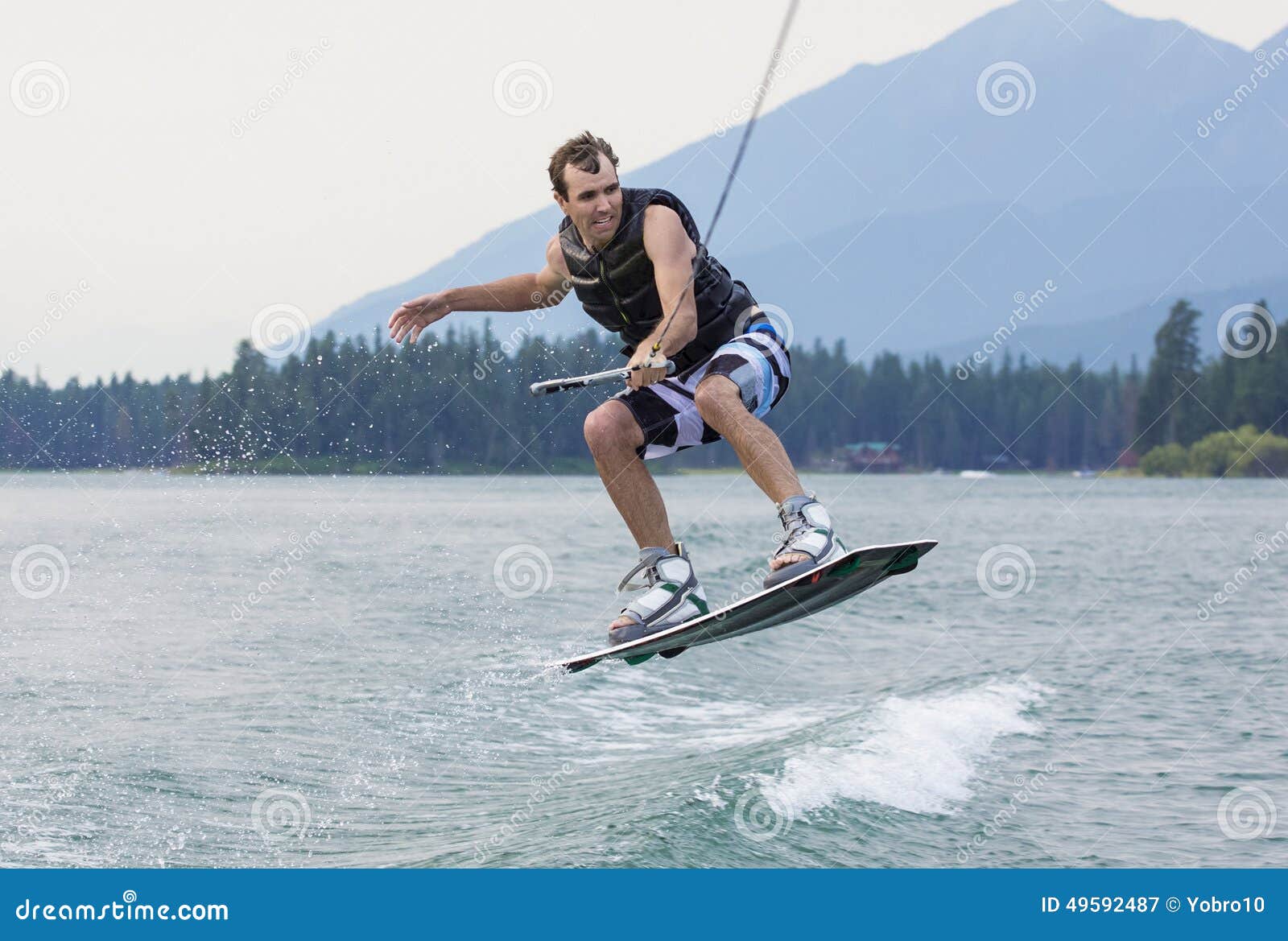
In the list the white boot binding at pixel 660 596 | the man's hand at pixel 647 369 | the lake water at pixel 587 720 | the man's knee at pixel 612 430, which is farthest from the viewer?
the lake water at pixel 587 720

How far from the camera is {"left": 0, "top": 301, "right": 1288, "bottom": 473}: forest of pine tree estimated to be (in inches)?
1451

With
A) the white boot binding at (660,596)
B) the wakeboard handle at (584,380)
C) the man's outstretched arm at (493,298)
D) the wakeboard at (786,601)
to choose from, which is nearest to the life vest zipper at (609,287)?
the man's outstretched arm at (493,298)

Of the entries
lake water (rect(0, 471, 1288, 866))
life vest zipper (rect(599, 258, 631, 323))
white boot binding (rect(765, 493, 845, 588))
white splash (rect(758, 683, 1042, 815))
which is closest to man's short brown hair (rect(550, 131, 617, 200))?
life vest zipper (rect(599, 258, 631, 323))

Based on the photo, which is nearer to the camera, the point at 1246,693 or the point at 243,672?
the point at 243,672

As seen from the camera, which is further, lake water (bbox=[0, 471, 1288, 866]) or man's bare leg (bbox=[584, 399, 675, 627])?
lake water (bbox=[0, 471, 1288, 866])

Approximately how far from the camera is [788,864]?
11.2 m

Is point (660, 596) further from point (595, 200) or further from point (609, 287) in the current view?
point (595, 200)

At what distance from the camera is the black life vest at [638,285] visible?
7047mm

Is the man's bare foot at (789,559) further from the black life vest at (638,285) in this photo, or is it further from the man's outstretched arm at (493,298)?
the man's outstretched arm at (493,298)

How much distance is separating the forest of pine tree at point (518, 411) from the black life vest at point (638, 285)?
1158 millimetres

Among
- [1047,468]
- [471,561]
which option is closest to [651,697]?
[471,561]

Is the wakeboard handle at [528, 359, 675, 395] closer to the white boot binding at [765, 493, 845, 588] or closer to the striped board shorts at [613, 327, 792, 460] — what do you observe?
the striped board shorts at [613, 327, 792, 460]
